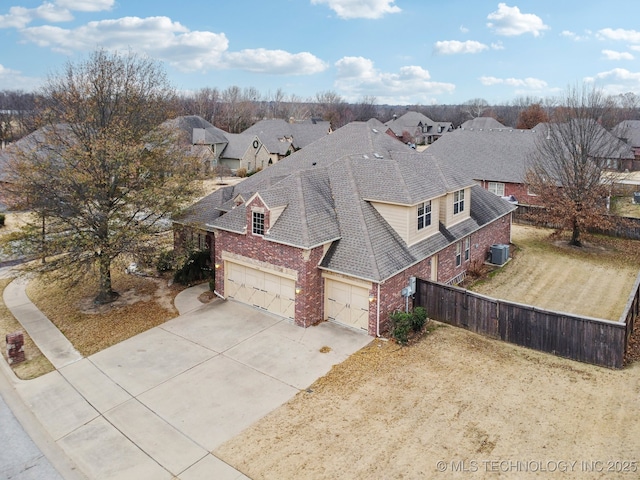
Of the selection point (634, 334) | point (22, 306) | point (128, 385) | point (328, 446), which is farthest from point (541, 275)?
point (22, 306)

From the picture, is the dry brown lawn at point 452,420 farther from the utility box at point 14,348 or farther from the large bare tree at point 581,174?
the large bare tree at point 581,174

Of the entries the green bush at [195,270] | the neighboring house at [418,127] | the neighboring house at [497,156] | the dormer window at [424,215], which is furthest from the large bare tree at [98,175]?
the neighboring house at [418,127]

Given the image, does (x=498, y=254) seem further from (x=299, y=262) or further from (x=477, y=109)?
(x=477, y=109)

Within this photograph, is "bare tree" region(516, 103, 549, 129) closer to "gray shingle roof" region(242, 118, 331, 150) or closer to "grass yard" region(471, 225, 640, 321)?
"gray shingle roof" region(242, 118, 331, 150)

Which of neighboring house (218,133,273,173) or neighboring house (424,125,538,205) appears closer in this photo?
neighboring house (424,125,538,205)

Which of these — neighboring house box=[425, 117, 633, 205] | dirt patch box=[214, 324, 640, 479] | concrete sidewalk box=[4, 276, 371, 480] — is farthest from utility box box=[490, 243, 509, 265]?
neighboring house box=[425, 117, 633, 205]
